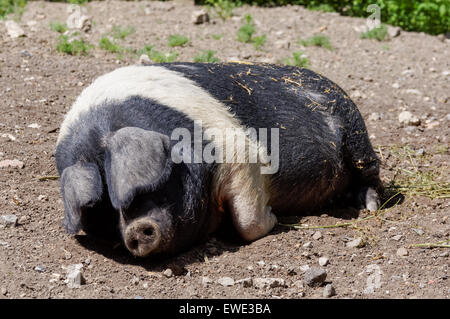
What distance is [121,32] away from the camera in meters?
7.70

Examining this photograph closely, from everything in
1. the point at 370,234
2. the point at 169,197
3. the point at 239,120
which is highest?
the point at 239,120

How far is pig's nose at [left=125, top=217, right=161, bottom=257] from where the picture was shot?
3.41 metres

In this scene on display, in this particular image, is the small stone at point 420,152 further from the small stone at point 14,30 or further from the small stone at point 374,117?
the small stone at point 14,30

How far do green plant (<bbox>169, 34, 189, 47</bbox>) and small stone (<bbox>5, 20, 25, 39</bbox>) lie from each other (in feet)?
5.80

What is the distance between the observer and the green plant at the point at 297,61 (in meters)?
7.05

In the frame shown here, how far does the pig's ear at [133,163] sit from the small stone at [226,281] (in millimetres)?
656

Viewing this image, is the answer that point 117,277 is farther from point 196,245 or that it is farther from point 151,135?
point 151,135

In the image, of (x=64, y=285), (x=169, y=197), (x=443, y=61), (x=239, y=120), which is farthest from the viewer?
(x=443, y=61)

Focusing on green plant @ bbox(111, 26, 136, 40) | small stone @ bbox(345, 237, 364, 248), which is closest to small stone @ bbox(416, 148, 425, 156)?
small stone @ bbox(345, 237, 364, 248)

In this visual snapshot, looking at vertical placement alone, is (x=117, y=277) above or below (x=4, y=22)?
below

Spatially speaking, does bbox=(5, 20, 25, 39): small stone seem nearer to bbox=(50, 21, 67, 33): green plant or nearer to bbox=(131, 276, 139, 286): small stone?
bbox=(50, 21, 67, 33): green plant

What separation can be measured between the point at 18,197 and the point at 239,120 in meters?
1.61

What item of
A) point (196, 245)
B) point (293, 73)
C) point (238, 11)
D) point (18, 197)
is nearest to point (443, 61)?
point (238, 11)

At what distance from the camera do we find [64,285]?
332cm
